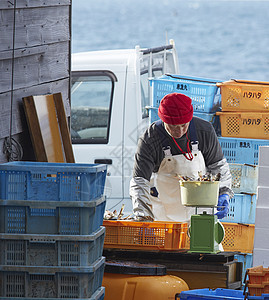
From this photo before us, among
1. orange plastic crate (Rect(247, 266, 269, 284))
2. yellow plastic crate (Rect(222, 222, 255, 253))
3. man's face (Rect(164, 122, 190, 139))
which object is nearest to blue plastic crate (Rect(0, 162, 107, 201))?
orange plastic crate (Rect(247, 266, 269, 284))

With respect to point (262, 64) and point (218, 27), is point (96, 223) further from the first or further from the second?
point (218, 27)

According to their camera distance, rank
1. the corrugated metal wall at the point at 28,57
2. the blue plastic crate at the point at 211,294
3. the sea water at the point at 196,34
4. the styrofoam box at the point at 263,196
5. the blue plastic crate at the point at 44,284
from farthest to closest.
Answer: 1. the sea water at the point at 196,34
2. the styrofoam box at the point at 263,196
3. the corrugated metal wall at the point at 28,57
4. the blue plastic crate at the point at 211,294
5. the blue plastic crate at the point at 44,284

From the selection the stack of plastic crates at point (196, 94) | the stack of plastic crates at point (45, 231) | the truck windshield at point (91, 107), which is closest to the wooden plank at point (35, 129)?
the stack of plastic crates at point (45, 231)

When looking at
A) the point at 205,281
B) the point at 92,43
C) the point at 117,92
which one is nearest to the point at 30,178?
the point at 205,281

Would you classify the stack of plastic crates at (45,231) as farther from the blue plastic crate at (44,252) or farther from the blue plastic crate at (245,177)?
the blue plastic crate at (245,177)

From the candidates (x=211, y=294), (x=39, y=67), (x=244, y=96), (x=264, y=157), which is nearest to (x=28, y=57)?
(x=39, y=67)

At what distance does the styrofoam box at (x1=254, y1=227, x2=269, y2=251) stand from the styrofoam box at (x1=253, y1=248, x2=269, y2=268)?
28mm

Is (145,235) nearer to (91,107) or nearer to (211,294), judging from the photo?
(211,294)

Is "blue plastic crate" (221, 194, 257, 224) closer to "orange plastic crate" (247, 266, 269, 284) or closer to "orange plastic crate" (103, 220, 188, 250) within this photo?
"orange plastic crate" (103, 220, 188, 250)

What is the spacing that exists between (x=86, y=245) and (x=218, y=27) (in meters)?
85.7

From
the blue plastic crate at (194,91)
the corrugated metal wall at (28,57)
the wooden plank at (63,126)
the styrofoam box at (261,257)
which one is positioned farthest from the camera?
the blue plastic crate at (194,91)

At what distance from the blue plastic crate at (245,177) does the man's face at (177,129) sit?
66.8 inches

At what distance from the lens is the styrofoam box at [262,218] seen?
19.5 feet

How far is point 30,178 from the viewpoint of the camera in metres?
4.70
